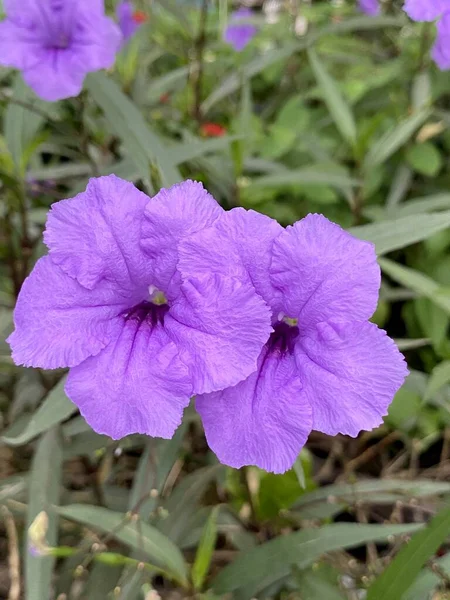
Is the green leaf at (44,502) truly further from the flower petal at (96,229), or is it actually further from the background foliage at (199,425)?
the flower petal at (96,229)

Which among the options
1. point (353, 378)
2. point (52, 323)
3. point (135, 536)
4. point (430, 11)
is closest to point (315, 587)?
point (135, 536)

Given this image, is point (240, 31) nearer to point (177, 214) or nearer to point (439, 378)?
point (439, 378)

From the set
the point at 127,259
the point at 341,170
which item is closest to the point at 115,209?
the point at 127,259

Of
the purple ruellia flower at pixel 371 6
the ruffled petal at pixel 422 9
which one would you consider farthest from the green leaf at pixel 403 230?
the purple ruellia flower at pixel 371 6

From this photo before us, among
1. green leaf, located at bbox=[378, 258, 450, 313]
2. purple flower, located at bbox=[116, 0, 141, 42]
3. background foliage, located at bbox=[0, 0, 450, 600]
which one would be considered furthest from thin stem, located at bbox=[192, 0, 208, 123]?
green leaf, located at bbox=[378, 258, 450, 313]

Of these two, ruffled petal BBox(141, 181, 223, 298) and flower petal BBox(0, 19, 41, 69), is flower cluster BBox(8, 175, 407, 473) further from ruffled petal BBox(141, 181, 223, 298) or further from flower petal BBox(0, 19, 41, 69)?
flower petal BBox(0, 19, 41, 69)

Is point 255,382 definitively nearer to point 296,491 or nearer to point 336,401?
point 336,401

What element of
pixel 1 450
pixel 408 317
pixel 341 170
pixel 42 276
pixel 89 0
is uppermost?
pixel 89 0
